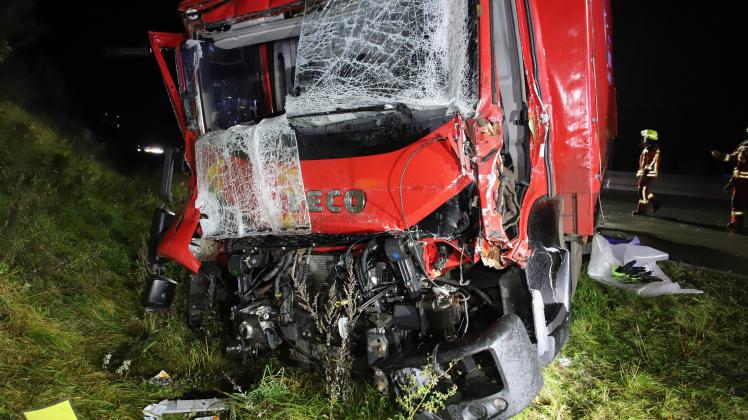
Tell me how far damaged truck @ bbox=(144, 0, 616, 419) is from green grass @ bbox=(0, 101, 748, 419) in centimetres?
28

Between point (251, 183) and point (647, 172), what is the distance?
739 cm

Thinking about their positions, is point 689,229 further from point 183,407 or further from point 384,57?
point 183,407

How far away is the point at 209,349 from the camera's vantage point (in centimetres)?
339

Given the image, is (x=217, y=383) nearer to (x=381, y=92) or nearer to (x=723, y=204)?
(x=381, y=92)

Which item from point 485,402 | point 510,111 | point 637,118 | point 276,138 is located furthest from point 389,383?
point 637,118

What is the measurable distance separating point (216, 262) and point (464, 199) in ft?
6.29

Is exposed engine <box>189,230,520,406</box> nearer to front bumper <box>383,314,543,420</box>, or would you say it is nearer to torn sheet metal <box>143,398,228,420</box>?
front bumper <box>383,314,543,420</box>

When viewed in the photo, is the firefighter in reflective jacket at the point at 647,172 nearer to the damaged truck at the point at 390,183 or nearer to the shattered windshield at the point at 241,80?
the damaged truck at the point at 390,183

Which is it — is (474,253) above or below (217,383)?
above

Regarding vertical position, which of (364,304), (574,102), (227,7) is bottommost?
(364,304)

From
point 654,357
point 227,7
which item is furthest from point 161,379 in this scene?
point 654,357

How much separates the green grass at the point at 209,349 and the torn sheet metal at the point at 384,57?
1.64 m

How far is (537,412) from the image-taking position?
8.53 ft

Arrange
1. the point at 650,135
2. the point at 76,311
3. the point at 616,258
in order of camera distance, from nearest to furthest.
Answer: the point at 76,311, the point at 616,258, the point at 650,135
